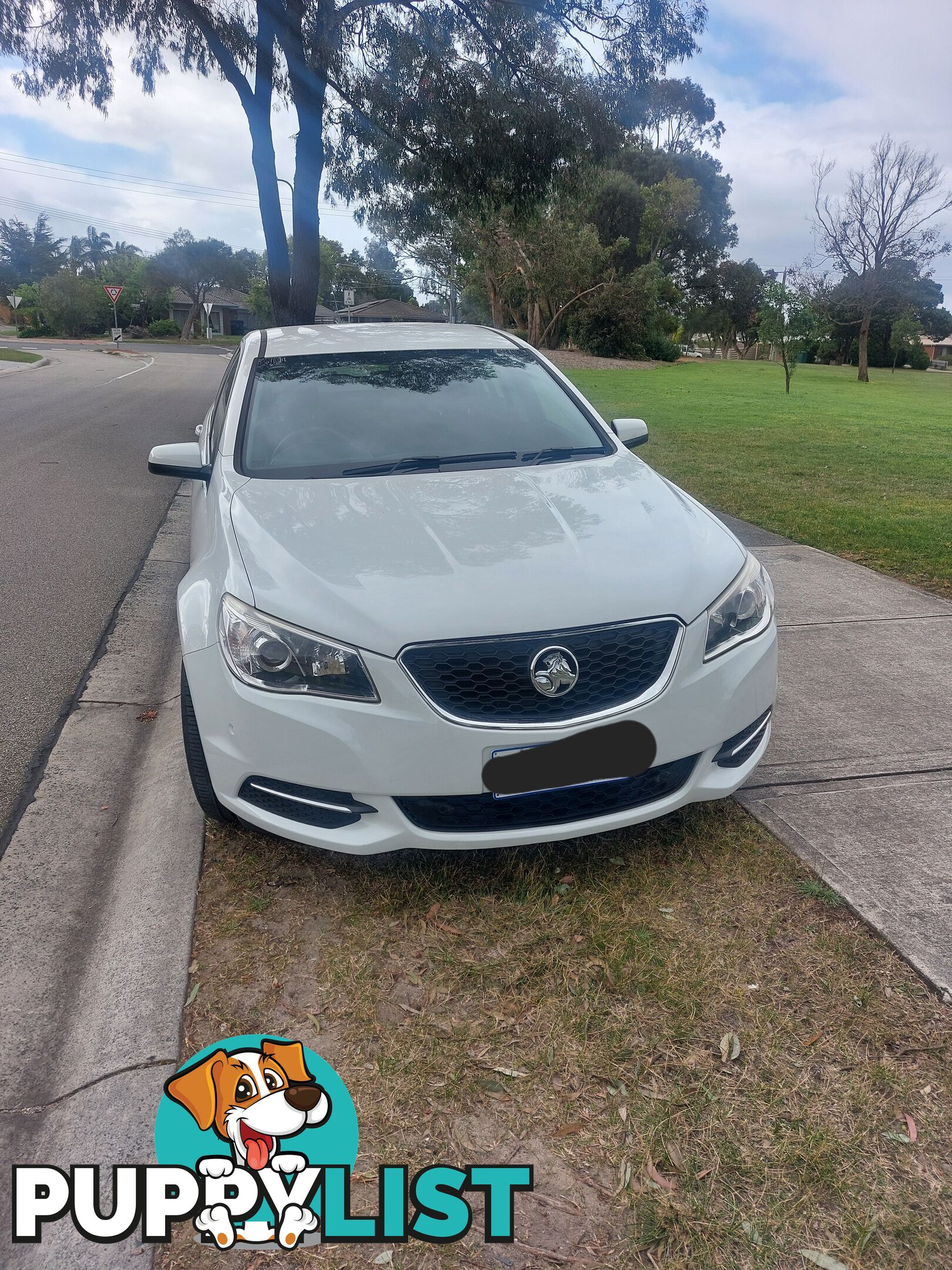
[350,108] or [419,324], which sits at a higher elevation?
[350,108]

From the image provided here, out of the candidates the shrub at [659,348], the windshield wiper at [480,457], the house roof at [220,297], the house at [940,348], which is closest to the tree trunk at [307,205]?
the windshield wiper at [480,457]

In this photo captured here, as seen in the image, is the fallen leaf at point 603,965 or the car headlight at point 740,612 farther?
the car headlight at point 740,612

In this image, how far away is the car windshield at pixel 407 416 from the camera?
373 cm

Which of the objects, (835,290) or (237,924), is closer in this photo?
(237,924)

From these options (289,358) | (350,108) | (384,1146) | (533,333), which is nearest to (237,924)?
(384,1146)

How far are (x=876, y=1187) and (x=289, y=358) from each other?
12.6 ft

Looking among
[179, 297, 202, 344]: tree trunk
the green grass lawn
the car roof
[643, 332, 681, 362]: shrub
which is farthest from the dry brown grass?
[179, 297, 202, 344]: tree trunk

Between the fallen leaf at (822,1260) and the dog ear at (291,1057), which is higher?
the fallen leaf at (822,1260)

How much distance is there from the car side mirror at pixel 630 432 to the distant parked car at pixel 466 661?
96 cm

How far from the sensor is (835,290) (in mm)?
46188

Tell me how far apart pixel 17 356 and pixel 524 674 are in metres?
33.5

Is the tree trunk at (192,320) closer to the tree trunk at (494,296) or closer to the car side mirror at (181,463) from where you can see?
the tree trunk at (494,296)

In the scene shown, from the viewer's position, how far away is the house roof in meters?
90.0

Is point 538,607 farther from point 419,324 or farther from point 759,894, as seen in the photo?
point 419,324
